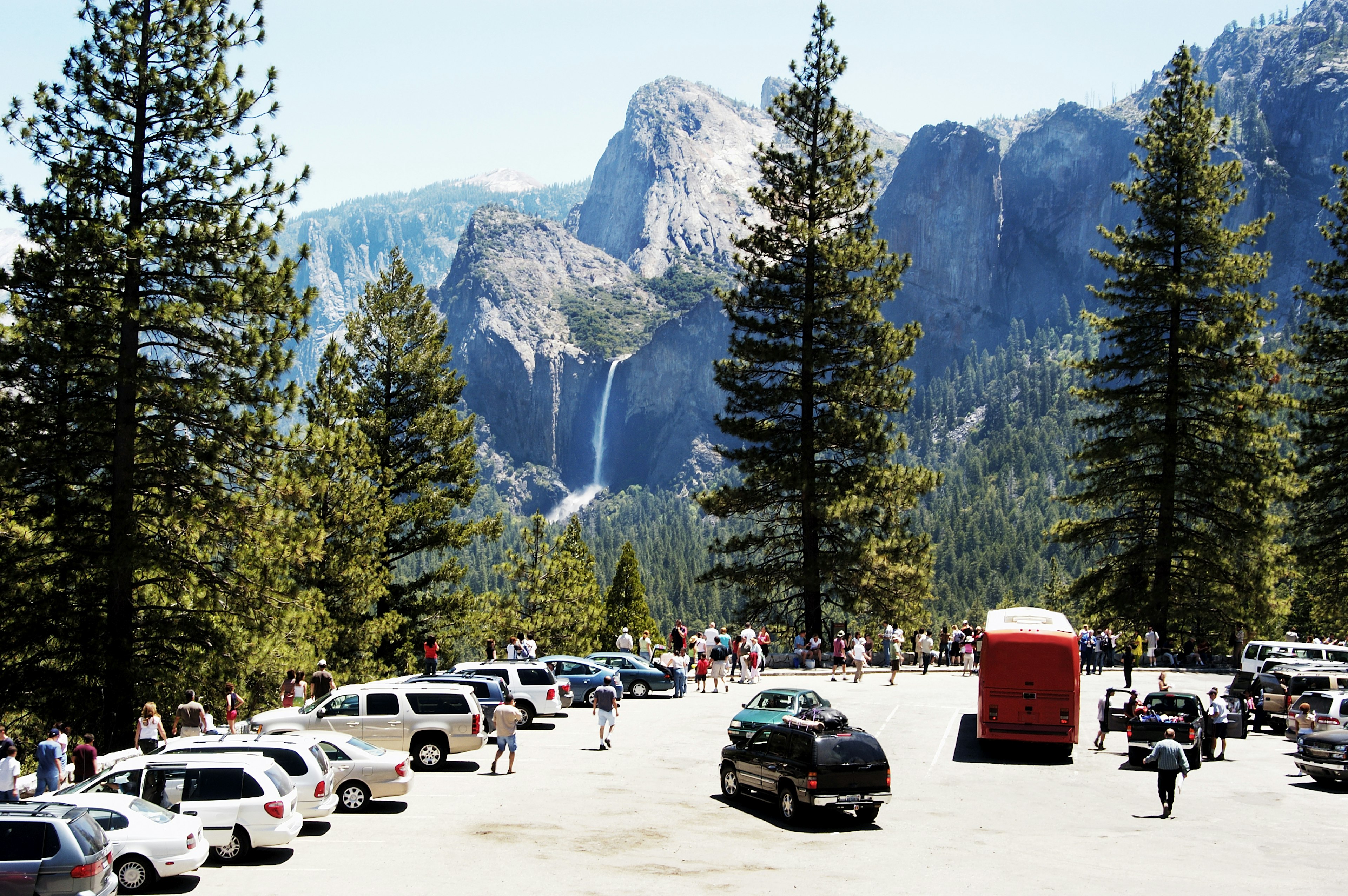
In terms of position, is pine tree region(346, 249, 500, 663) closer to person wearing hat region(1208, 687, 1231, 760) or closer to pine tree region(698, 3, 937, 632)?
pine tree region(698, 3, 937, 632)

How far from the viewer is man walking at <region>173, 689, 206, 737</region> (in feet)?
77.8

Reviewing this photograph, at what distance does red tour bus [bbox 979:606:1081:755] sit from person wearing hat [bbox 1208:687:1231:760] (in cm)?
392

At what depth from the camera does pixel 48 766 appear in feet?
65.5

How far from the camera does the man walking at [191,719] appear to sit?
77.8 ft

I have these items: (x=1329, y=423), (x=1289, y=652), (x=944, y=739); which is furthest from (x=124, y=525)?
(x=1329, y=423)

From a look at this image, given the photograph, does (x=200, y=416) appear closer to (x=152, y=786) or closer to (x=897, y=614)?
(x=152, y=786)

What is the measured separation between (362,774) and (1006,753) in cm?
1562

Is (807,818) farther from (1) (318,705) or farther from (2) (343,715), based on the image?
(1) (318,705)

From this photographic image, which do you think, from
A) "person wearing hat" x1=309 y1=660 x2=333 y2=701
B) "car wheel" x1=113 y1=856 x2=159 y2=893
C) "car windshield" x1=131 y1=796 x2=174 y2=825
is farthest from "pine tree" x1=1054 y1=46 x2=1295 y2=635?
"car wheel" x1=113 y1=856 x2=159 y2=893

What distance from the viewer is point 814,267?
45.8 meters

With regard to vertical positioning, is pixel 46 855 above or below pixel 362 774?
above

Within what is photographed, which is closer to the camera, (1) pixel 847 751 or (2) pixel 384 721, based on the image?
(1) pixel 847 751

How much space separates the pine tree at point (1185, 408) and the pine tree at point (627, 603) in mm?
41703


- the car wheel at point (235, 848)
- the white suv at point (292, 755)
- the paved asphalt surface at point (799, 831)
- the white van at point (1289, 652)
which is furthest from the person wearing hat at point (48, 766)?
the white van at point (1289, 652)
